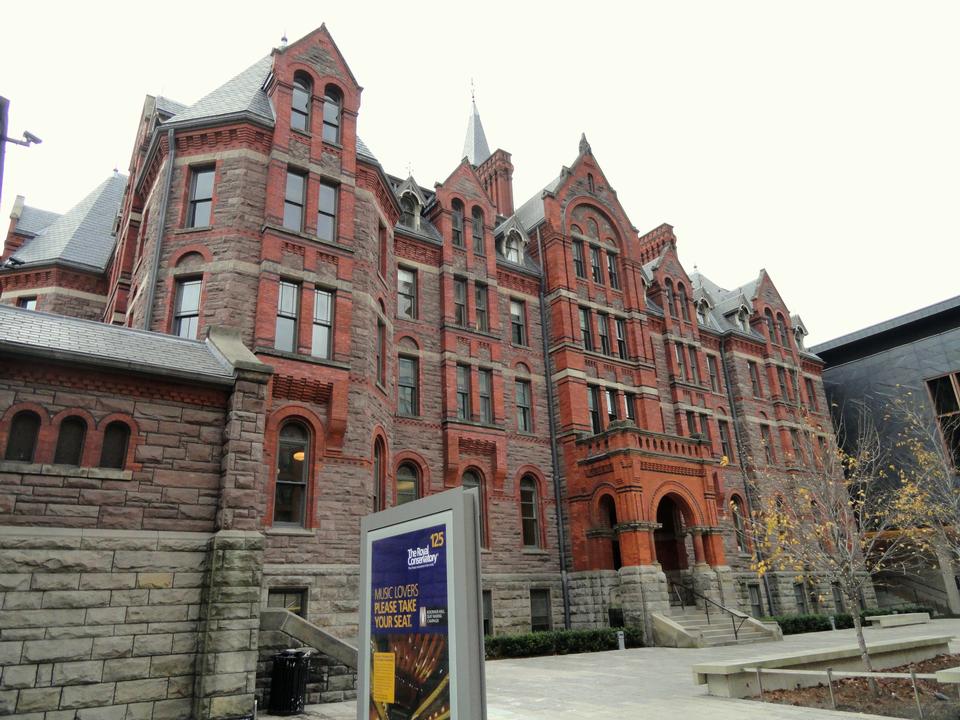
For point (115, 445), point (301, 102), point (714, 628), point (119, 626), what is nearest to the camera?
point (119, 626)

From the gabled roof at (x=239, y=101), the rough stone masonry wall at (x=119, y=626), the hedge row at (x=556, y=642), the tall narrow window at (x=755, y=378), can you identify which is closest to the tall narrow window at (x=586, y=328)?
the hedge row at (x=556, y=642)

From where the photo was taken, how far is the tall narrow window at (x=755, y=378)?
37.3 metres

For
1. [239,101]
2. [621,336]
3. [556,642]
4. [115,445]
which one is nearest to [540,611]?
[556,642]

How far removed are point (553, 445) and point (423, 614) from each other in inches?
853

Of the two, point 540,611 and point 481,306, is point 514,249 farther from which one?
point 540,611

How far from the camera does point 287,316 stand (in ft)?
62.3

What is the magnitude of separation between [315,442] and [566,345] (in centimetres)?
1303

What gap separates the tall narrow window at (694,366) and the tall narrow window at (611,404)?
A: 678 centimetres

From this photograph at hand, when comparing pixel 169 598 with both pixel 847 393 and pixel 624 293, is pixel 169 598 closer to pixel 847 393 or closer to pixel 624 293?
pixel 624 293

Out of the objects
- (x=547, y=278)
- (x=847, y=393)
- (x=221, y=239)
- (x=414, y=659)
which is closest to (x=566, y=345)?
(x=547, y=278)

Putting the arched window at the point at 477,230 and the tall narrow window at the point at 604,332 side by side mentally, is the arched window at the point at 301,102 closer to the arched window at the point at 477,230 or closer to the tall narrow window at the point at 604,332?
the arched window at the point at 477,230

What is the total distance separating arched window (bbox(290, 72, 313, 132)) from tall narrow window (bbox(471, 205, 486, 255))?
8.79 m

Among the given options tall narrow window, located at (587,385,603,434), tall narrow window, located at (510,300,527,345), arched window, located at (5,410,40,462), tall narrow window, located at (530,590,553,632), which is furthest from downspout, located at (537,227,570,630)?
arched window, located at (5,410,40,462)

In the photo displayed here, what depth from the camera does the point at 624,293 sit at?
31.3 meters
